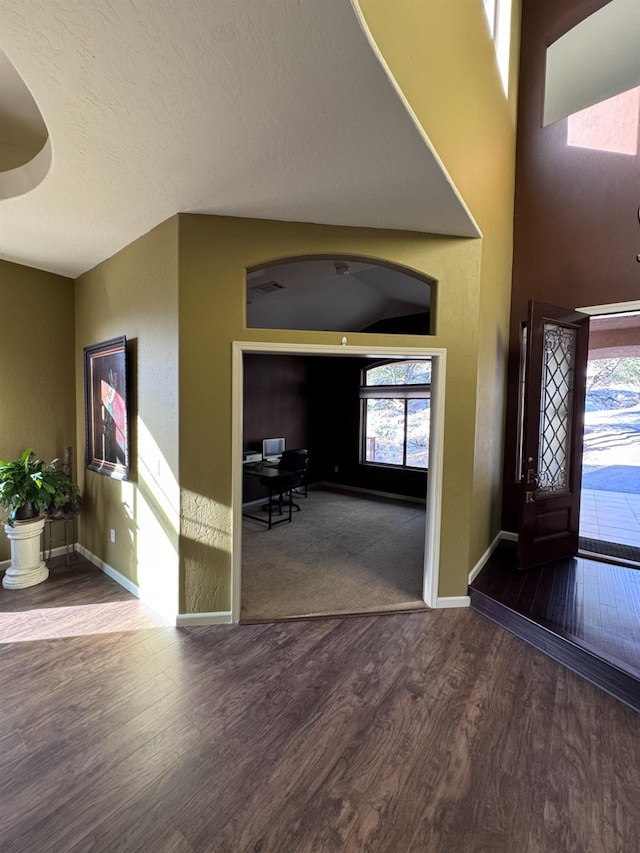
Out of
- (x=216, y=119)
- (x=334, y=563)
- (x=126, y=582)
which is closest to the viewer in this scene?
(x=216, y=119)

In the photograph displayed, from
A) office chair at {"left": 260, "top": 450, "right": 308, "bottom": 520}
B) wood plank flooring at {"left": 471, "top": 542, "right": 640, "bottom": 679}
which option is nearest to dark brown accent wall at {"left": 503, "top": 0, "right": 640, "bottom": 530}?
wood plank flooring at {"left": 471, "top": 542, "right": 640, "bottom": 679}

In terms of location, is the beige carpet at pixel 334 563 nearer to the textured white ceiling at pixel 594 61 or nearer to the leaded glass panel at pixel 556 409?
the leaded glass panel at pixel 556 409

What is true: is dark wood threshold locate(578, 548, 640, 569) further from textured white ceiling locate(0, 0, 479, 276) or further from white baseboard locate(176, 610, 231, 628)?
white baseboard locate(176, 610, 231, 628)

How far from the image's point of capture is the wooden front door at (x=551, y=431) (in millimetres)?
3410

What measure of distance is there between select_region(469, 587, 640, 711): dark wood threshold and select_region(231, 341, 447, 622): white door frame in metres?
0.49

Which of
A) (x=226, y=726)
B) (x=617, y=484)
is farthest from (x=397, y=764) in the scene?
(x=617, y=484)

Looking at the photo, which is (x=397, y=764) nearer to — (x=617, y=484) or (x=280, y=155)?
(x=280, y=155)

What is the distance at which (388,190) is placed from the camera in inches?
93.4

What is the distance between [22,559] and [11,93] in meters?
3.44

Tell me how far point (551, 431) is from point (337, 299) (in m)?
3.53

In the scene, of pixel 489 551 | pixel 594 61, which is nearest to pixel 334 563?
pixel 489 551

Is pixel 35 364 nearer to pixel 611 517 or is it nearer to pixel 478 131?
pixel 478 131

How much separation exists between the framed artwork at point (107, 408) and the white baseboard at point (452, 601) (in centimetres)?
281

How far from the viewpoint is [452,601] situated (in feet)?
10.6
